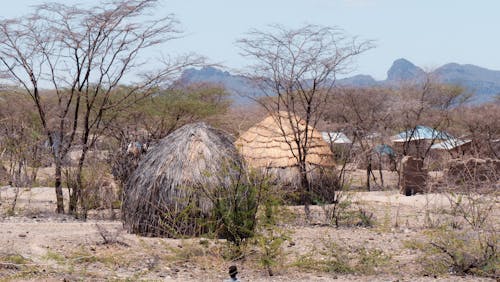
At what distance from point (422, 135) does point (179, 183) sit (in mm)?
24734

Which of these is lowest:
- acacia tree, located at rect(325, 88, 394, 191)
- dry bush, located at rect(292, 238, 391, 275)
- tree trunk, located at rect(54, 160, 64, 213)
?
dry bush, located at rect(292, 238, 391, 275)

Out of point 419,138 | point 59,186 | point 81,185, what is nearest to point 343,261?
point 81,185

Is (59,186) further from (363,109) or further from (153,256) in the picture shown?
(363,109)

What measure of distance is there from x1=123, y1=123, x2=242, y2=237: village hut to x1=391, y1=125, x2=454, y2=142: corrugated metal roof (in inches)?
806

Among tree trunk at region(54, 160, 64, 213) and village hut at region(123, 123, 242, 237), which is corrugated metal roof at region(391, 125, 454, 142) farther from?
village hut at region(123, 123, 242, 237)

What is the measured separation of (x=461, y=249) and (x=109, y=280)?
3963 mm

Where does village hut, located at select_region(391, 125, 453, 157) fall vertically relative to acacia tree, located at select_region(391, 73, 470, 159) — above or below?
below

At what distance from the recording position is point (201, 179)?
10.4m

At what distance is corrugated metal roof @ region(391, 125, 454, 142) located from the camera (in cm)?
3148

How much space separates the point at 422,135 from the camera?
111 ft

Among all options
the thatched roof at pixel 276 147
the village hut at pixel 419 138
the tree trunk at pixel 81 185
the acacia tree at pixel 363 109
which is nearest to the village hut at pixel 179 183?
the tree trunk at pixel 81 185

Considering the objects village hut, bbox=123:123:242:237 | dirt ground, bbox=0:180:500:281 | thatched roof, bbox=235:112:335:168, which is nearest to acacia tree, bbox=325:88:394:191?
thatched roof, bbox=235:112:335:168

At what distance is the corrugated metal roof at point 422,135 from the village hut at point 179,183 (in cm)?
2048

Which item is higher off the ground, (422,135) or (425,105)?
(425,105)
